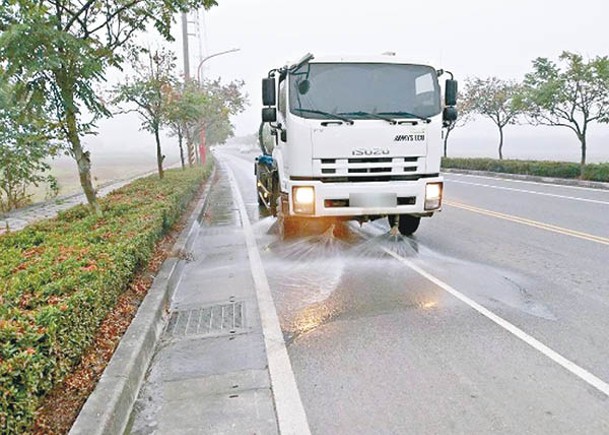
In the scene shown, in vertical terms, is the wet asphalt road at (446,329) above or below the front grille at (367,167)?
below

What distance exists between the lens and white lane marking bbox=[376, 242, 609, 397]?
320cm

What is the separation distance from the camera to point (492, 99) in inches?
984

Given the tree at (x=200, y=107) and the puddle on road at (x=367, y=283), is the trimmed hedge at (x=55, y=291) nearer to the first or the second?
the puddle on road at (x=367, y=283)

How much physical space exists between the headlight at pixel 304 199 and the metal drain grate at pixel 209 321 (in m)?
2.04

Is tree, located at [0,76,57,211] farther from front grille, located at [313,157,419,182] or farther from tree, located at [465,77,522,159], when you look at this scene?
tree, located at [465,77,522,159]

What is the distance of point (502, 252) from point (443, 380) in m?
4.03

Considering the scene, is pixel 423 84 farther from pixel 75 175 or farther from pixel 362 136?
pixel 75 175

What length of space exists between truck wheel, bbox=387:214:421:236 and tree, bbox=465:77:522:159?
18454mm

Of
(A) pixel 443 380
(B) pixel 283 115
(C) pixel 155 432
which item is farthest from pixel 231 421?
(B) pixel 283 115

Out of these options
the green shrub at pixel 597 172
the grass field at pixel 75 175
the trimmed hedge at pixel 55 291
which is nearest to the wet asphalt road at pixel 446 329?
the trimmed hedge at pixel 55 291

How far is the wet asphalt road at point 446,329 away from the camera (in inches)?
114

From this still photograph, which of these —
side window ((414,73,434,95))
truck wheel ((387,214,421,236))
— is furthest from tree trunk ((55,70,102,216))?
side window ((414,73,434,95))

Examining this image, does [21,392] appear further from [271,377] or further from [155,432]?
[271,377]

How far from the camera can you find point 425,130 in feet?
21.8
